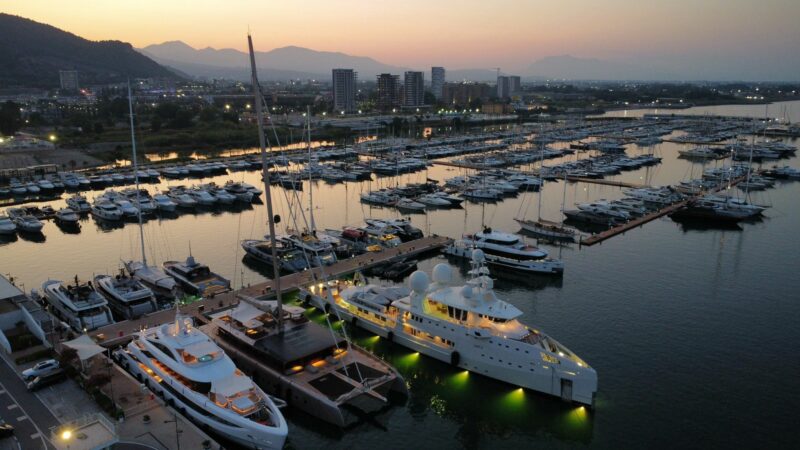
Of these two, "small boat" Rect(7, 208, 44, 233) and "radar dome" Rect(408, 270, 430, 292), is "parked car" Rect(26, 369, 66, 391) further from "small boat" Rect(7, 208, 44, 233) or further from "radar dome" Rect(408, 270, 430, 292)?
"small boat" Rect(7, 208, 44, 233)

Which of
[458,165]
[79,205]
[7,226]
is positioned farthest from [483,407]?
[458,165]

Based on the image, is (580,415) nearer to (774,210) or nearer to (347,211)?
(347,211)

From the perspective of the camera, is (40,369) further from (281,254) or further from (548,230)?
(548,230)

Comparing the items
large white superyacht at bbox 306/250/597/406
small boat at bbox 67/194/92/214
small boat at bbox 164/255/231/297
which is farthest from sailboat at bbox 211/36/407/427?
small boat at bbox 67/194/92/214

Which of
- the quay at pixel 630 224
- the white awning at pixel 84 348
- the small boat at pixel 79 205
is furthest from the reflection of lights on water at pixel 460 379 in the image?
the small boat at pixel 79 205

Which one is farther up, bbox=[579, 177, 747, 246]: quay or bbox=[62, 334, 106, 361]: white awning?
bbox=[62, 334, 106, 361]: white awning

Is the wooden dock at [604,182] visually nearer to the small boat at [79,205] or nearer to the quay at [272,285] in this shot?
the quay at [272,285]
